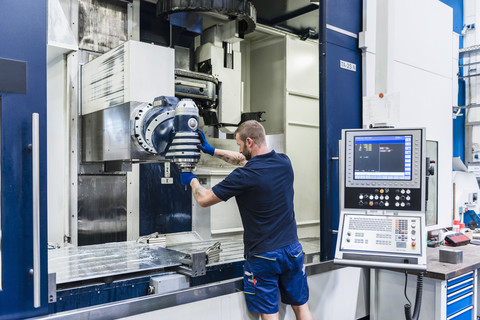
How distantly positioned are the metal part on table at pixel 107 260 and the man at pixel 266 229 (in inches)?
15.4

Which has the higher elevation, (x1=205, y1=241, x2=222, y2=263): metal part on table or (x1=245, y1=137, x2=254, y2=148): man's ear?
(x1=245, y1=137, x2=254, y2=148): man's ear

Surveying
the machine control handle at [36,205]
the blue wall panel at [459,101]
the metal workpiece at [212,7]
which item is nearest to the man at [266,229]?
the machine control handle at [36,205]

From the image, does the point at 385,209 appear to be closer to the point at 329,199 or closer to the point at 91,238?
the point at 329,199

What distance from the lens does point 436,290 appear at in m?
2.24

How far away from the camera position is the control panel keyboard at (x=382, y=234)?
78.2 inches

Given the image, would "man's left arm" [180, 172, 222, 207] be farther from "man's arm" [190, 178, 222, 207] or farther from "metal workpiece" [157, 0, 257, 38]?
"metal workpiece" [157, 0, 257, 38]

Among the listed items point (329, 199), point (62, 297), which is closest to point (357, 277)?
point (329, 199)

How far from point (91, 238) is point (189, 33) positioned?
1.81 metres

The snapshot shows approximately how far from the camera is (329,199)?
8.43ft

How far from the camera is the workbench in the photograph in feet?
7.31

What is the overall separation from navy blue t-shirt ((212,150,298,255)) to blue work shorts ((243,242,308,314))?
0.04m

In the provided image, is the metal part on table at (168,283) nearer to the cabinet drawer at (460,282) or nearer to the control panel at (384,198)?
the control panel at (384,198)

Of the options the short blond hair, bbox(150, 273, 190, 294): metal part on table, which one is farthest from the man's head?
bbox(150, 273, 190, 294): metal part on table

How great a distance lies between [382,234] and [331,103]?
0.90 meters
